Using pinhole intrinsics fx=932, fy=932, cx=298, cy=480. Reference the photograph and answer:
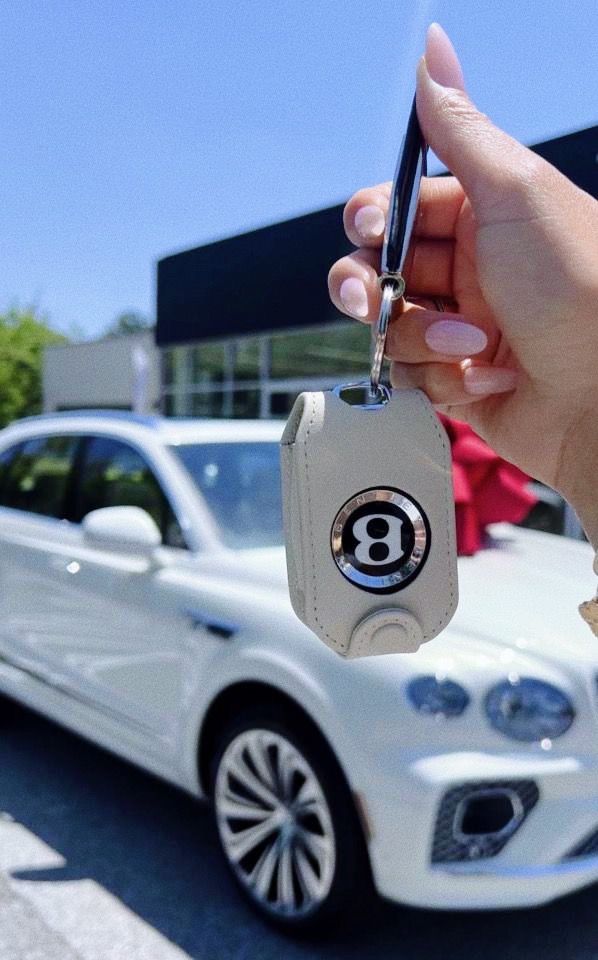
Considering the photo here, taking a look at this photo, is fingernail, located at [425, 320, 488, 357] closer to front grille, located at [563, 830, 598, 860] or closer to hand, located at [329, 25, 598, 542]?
hand, located at [329, 25, 598, 542]

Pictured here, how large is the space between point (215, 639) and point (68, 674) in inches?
42.5

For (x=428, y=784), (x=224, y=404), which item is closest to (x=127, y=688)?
(x=428, y=784)

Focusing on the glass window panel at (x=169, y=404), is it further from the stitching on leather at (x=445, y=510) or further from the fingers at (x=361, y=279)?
the stitching on leather at (x=445, y=510)

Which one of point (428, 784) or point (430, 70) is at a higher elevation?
point (430, 70)

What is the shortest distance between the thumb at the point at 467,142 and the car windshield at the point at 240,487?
2462 mm

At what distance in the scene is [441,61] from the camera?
3.08 feet

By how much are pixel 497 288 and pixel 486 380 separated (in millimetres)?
104

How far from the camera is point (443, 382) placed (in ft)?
3.45

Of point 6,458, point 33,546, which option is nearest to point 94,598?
point 33,546

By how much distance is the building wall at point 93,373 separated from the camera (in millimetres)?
22109

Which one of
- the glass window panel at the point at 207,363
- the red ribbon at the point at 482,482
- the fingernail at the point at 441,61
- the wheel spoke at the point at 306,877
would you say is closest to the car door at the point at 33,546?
the wheel spoke at the point at 306,877

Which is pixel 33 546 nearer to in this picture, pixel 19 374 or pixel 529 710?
pixel 529 710

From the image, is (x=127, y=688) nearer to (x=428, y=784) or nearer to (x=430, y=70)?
(x=428, y=784)

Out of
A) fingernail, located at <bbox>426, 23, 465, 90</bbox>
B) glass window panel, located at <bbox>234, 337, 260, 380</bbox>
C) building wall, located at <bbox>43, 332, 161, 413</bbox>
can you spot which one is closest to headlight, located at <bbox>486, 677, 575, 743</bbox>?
fingernail, located at <bbox>426, 23, 465, 90</bbox>
